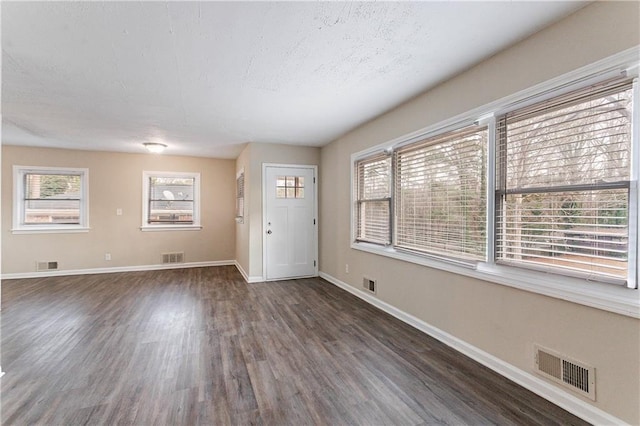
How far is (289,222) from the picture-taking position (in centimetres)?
531

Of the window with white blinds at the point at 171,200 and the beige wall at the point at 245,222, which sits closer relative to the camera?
the beige wall at the point at 245,222

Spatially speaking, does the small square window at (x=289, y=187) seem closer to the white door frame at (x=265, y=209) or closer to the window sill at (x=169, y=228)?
the white door frame at (x=265, y=209)

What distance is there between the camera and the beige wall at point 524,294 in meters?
1.59

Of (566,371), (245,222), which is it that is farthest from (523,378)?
(245,222)

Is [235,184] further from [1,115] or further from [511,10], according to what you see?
[511,10]

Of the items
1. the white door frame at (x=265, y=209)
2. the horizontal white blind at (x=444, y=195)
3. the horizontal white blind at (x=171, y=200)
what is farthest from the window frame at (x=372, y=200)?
the horizontal white blind at (x=171, y=200)

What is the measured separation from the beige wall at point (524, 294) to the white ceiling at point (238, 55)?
0.13 meters

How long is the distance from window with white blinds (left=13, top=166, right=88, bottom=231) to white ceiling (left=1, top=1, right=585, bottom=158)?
2.07 m

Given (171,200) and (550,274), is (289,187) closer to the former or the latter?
(171,200)

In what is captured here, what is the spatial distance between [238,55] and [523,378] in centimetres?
323

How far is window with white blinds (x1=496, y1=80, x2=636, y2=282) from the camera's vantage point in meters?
1.63

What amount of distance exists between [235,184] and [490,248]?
5665 mm

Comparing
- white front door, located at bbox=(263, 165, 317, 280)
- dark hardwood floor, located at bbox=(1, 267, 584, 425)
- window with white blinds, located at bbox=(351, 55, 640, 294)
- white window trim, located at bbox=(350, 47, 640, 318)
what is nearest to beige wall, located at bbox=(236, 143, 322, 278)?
white front door, located at bbox=(263, 165, 317, 280)

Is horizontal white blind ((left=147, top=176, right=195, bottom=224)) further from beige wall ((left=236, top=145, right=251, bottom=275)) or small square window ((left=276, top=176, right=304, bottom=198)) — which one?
small square window ((left=276, top=176, right=304, bottom=198))
